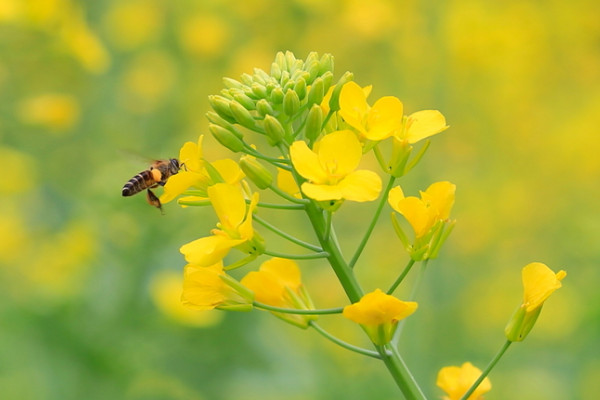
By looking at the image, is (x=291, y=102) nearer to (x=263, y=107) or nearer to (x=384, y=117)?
(x=263, y=107)

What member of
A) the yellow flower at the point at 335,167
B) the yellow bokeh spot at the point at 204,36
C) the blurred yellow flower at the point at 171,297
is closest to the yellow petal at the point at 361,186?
the yellow flower at the point at 335,167

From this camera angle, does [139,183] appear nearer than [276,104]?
No

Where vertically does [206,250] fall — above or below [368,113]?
below

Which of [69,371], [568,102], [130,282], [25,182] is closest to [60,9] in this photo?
[25,182]

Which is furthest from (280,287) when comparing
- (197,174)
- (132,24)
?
(132,24)

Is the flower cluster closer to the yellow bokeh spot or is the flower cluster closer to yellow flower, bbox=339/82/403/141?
yellow flower, bbox=339/82/403/141
